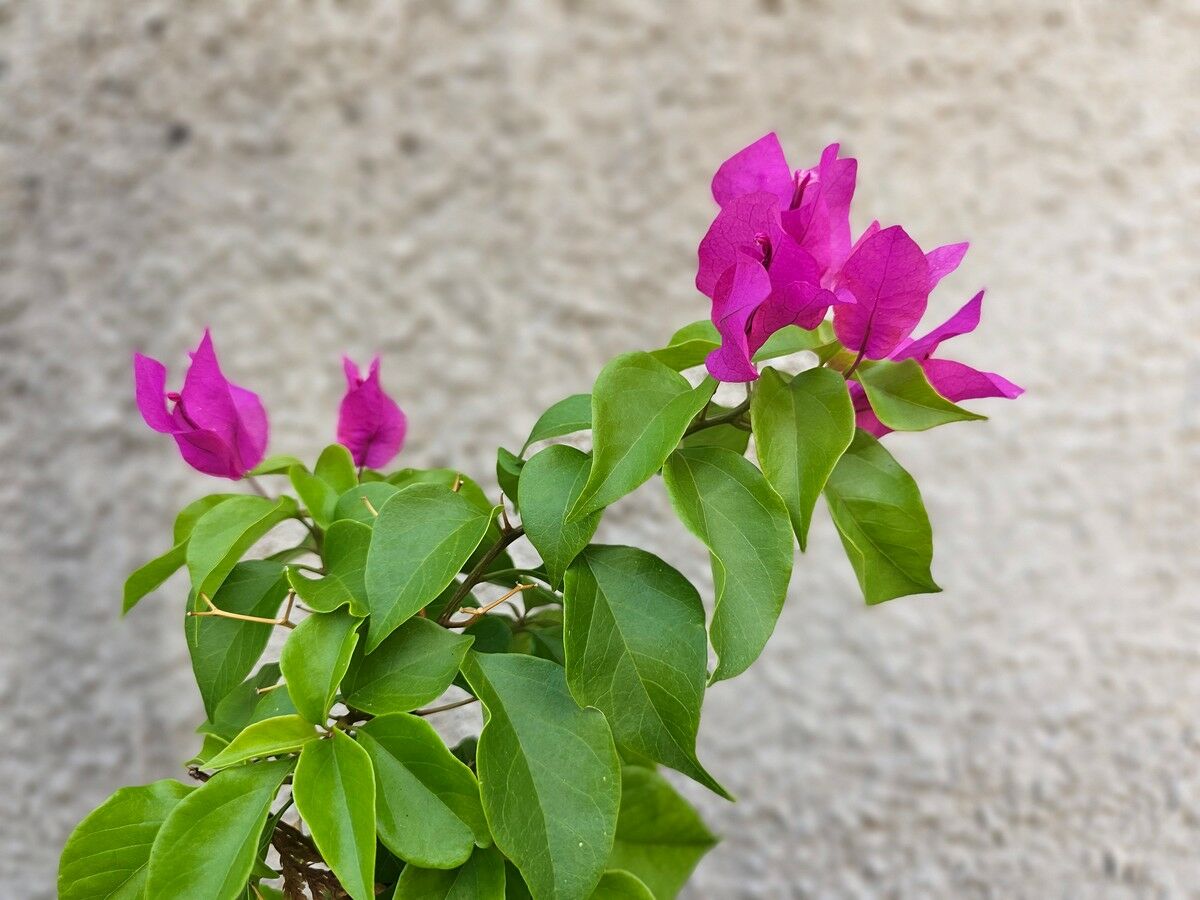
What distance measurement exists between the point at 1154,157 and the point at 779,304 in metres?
0.73

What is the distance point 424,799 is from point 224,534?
0.34 feet

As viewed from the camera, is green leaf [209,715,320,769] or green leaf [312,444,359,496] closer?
green leaf [209,715,320,769]

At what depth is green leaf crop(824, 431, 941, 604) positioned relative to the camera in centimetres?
28

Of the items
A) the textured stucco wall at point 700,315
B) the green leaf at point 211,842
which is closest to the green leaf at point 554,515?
the green leaf at point 211,842

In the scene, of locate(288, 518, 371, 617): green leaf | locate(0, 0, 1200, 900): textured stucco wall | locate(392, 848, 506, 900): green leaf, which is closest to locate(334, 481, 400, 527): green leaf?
locate(288, 518, 371, 617): green leaf

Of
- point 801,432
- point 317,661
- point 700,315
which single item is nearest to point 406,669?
point 317,661

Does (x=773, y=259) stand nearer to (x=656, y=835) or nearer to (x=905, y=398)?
(x=905, y=398)

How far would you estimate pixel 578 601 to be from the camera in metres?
0.27

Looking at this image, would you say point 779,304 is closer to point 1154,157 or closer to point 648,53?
point 648,53

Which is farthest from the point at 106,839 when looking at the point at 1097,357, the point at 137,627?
the point at 1097,357

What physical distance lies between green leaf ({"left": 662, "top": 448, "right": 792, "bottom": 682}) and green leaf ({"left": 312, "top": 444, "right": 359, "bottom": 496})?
143 mm

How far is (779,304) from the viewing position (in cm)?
26

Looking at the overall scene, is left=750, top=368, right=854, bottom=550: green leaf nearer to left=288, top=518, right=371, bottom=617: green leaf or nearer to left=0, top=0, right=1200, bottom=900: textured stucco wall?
left=288, top=518, right=371, bottom=617: green leaf

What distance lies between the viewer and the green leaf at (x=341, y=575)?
0.90 feet
